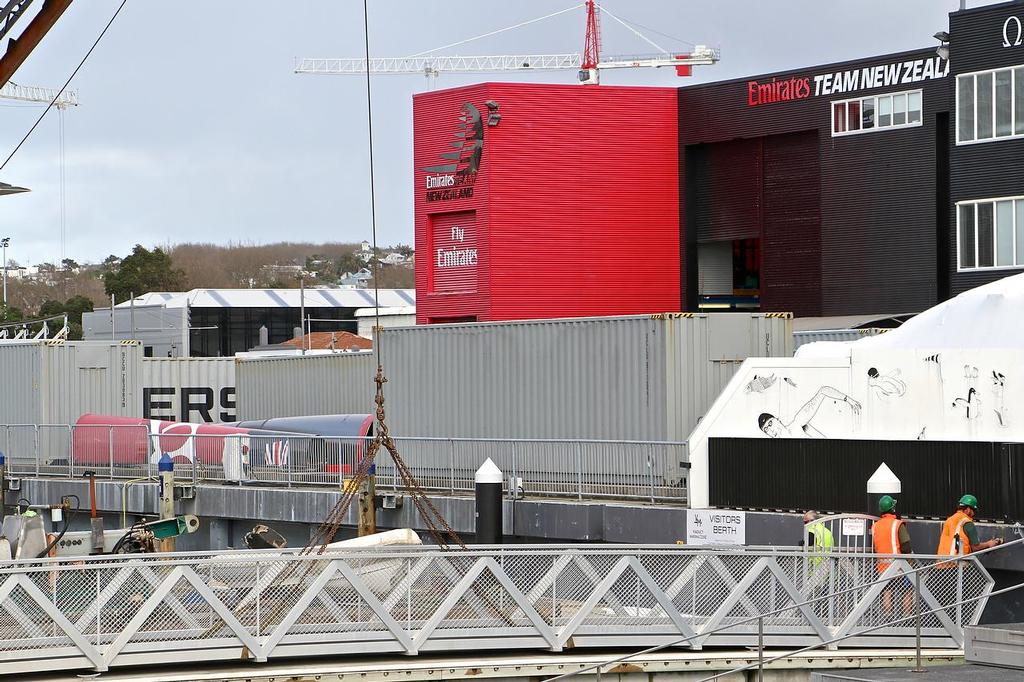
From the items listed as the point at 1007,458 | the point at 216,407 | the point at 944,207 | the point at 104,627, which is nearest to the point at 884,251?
the point at 944,207

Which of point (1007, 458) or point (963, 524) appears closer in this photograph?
point (963, 524)

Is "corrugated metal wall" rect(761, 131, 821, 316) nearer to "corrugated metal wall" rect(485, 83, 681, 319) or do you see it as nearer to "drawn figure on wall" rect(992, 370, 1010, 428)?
"corrugated metal wall" rect(485, 83, 681, 319)

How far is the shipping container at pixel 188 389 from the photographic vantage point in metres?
48.6

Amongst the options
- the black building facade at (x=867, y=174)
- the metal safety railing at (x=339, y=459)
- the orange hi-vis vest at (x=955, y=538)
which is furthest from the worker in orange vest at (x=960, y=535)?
the black building facade at (x=867, y=174)

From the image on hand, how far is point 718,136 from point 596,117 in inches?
182

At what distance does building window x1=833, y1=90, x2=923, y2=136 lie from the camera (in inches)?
1906

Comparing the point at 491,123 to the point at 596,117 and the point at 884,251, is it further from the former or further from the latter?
the point at 884,251

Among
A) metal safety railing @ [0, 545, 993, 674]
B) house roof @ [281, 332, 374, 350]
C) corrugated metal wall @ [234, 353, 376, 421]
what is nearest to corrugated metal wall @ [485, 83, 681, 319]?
corrugated metal wall @ [234, 353, 376, 421]

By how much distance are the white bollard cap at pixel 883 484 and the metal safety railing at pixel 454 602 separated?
4.97m

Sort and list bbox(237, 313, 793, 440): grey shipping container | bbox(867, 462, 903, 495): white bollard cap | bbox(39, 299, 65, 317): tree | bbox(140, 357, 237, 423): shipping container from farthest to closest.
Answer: bbox(39, 299, 65, 317): tree
bbox(140, 357, 237, 423): shipping container
bbox(237, 313, 793, 440): grey shipping container
bbox(867, 462, 903, 495): white bollard cap

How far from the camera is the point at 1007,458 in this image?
21984 mm

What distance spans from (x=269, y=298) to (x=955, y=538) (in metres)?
82.3

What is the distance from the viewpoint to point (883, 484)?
2178cm

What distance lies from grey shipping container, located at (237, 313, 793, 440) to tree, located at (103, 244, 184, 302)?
9859 cm
